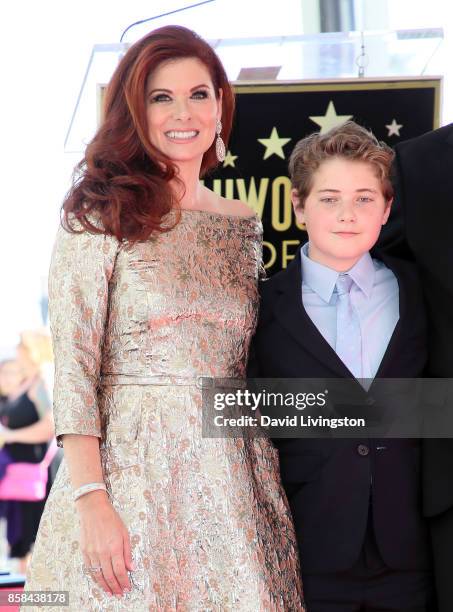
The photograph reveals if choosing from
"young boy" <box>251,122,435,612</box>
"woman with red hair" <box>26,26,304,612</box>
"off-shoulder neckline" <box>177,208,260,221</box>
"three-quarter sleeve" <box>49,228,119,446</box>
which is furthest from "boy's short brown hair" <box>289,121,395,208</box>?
"three-quarter sleeve" <box>49,228,119,446</box>

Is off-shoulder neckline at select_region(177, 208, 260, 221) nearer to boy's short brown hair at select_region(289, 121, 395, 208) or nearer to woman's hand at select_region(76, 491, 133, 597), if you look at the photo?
boy's short brown hair at select_region(289, 121, 395, 208)

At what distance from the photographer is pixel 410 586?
1779 millimetres

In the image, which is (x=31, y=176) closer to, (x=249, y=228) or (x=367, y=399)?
(x=249, y=228)

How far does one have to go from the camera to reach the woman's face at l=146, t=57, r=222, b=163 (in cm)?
192

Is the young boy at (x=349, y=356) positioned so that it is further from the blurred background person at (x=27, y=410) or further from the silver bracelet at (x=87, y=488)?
the blurred background person at (x=27, y=410)

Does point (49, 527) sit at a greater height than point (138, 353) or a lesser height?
lesser

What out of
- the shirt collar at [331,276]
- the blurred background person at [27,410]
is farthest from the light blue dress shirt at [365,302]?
the blurred background person at [27,410]

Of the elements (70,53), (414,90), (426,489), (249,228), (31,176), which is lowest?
(426,489)

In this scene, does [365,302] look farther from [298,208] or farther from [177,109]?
[177,109]

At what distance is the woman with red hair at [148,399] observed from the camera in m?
1.71

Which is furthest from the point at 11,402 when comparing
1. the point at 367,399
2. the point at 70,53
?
the point at 367,399

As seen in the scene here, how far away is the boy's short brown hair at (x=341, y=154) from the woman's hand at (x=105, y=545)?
73cm

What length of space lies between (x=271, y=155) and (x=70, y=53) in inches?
70.2

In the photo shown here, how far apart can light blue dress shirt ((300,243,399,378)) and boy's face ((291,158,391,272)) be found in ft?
0.09
